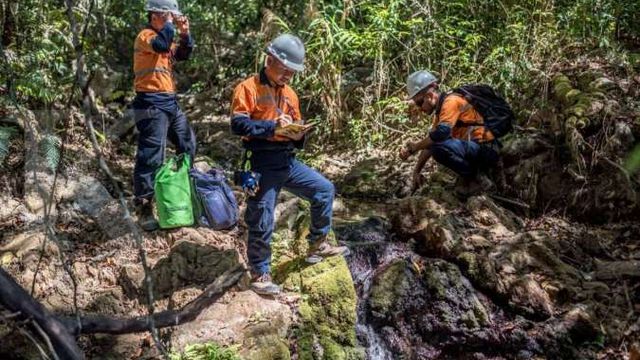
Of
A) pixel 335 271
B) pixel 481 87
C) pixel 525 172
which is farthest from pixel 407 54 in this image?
pixel 335 271

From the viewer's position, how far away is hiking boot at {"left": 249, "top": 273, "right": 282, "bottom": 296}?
183 inches

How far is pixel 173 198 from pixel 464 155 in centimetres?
296

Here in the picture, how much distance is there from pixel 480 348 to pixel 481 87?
2.76 m

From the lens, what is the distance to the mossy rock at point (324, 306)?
4633 mm

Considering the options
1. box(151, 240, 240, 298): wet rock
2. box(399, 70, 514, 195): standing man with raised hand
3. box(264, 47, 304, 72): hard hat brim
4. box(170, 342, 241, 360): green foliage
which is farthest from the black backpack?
box(170, 342, 241, 360): green foliage

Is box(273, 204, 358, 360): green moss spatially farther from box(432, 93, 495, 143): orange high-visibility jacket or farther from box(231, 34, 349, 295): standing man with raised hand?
box(432, 93, 495, 143): orange high-visibility jacket

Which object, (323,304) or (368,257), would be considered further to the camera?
(368,257)

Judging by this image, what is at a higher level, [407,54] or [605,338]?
[407,54]

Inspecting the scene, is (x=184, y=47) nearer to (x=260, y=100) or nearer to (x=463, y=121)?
(x=260, y=100)

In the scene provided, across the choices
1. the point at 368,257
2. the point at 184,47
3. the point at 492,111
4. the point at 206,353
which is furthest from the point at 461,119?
the point at 206,353

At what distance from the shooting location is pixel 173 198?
478cm

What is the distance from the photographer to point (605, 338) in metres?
Result: 4.50

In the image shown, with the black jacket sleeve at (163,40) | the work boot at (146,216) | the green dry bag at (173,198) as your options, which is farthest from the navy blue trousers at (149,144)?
the black jacket sleeve at (163,40)

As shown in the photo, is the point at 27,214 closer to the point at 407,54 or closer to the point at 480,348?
the point at 480,348
